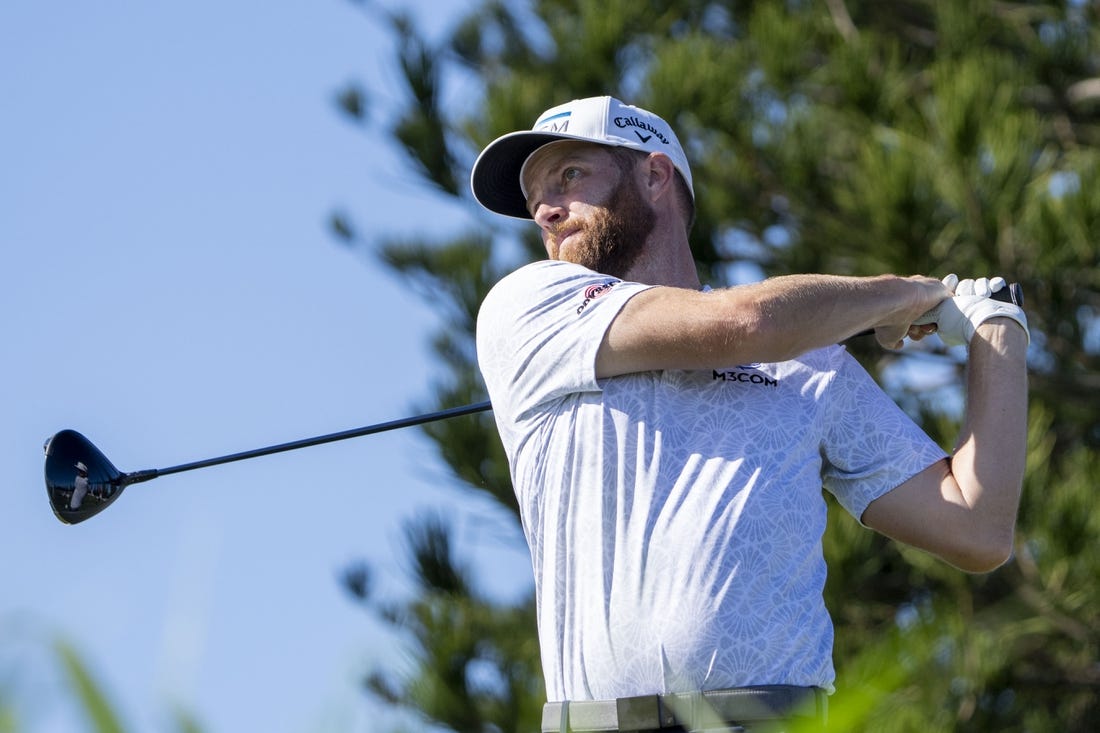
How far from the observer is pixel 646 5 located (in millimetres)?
9734

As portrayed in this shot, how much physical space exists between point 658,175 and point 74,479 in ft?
3.54

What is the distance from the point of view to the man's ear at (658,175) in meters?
2.84

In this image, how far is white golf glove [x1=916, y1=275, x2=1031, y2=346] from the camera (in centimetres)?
248

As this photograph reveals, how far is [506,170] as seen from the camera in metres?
2.97

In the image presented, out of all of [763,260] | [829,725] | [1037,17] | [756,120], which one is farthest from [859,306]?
[1037,17]

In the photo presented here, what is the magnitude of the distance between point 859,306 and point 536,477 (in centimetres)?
51

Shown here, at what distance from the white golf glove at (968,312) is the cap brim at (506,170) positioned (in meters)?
0.64

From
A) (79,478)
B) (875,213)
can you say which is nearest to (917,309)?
(79,478)

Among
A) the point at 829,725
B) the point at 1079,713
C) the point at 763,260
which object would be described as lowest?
the point at 1079,713

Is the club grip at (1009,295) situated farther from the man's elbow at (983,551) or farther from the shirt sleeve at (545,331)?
the shirt sleeve at (545,331)

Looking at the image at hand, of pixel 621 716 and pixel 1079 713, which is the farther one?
pixel 1079 713

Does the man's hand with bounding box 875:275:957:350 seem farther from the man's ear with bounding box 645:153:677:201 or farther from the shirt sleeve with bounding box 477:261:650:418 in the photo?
the man's ear with bounding box 645:153:677:201

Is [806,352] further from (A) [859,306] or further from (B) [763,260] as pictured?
(B) [763,260]

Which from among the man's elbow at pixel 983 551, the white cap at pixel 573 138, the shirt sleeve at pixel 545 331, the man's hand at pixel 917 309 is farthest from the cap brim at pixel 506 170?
the man's elbow at pixel 983 551
